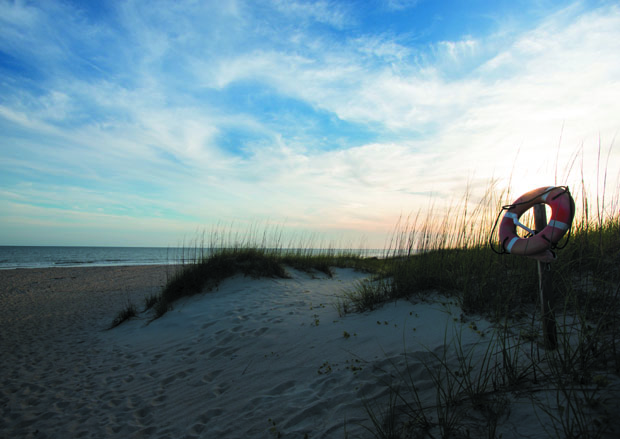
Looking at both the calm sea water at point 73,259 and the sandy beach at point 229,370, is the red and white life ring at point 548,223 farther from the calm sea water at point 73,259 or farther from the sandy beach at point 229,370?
the calm sea water at point 73,259

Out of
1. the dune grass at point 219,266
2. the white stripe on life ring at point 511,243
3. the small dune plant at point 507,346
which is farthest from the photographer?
the dune grass at point 219,266

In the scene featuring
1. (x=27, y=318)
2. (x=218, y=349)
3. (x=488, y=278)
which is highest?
(x=488, y=278)

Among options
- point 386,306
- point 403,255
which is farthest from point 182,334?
point 403,255

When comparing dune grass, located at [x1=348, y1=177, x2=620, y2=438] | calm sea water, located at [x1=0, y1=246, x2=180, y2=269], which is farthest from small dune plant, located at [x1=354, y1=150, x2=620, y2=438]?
calm sea water, located at [x1=0, y1=246, x2=180, y2=269]

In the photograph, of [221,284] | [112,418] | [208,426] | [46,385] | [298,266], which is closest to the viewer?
[208,426]

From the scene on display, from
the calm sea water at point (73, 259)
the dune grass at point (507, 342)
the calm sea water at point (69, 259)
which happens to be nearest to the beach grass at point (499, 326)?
the dune grass at point (507, 342)

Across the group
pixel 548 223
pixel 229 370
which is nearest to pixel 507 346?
pixel 548 223

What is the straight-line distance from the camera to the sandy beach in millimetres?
2318

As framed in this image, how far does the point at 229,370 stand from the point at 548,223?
322 cm

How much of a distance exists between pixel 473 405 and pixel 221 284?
6144 millimetres

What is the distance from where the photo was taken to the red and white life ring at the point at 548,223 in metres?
1.99

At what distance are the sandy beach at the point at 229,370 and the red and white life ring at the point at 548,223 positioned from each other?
80cm

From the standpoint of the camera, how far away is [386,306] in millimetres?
4133

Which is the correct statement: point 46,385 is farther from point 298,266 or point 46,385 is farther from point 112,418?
point 298,266
